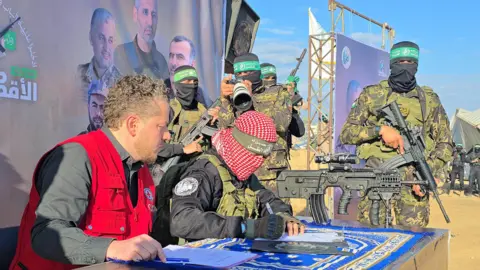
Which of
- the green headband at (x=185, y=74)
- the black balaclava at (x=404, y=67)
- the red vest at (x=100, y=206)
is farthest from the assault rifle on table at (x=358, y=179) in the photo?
the red vest at (x=100, y=206)

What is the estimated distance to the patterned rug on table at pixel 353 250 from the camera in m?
1.62

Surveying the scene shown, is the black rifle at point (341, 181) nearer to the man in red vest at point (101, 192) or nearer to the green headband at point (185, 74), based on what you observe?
Result: the green headband at point (185, 74)

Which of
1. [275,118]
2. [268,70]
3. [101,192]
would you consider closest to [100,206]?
[101,192]

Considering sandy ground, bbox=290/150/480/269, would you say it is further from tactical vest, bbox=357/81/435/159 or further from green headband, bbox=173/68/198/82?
green headband, bbox=173/68/198/82

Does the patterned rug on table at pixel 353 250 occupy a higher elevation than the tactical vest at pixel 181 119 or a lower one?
lower

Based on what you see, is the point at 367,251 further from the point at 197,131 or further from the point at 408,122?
the point at 197,131

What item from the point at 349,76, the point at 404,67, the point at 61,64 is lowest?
the point at 61,64

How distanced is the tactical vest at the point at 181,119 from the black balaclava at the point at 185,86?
0.06m

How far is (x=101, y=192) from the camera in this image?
1.78m

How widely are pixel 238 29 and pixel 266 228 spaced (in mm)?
4333

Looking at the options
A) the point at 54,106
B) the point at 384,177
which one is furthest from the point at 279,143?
the point at 54,106

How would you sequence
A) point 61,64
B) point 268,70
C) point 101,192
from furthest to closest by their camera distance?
point 268,70 → point 61,64 → point 101,192

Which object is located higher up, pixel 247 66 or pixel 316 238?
pixel 247 66

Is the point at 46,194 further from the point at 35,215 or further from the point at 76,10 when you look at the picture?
the point at 76,10
